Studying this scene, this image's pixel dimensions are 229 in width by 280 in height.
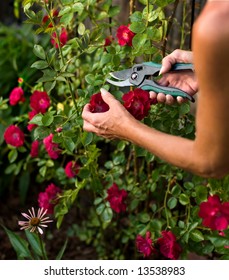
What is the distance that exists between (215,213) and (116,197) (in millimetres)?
526

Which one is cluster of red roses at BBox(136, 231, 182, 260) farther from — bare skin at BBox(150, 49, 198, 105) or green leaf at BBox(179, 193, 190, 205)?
bare skin at BBox(150, 49, 198, 105)

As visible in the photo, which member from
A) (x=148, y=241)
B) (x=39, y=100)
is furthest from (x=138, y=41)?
(x=148, y=241)

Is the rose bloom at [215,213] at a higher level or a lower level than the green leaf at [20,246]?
higher

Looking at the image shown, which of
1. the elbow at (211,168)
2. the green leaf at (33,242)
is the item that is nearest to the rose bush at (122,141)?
the green leaf at (33,242)

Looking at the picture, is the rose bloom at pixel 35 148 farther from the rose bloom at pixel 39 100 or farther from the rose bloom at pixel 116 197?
the rose bloom at pixel 116 197

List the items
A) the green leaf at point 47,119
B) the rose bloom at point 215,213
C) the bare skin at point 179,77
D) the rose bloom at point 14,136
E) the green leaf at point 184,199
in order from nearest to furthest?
the bare skin at point 179,77, the rose bloom at point 215,213, the green leaf at point 47,119, the green leaf at point 184,199, the rose bloom at point 14,136

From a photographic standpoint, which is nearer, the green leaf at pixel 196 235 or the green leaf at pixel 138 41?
the green leaf at pixel 138 41

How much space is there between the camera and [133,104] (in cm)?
185

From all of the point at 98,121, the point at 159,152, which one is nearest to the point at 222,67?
the point at 159,152

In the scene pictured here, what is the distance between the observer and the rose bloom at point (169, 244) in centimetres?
213

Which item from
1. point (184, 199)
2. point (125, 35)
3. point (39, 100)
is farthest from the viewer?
point (39, 100)

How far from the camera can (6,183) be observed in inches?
129

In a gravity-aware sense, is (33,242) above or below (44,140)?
below

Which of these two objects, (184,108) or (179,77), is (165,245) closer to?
(184,108)
